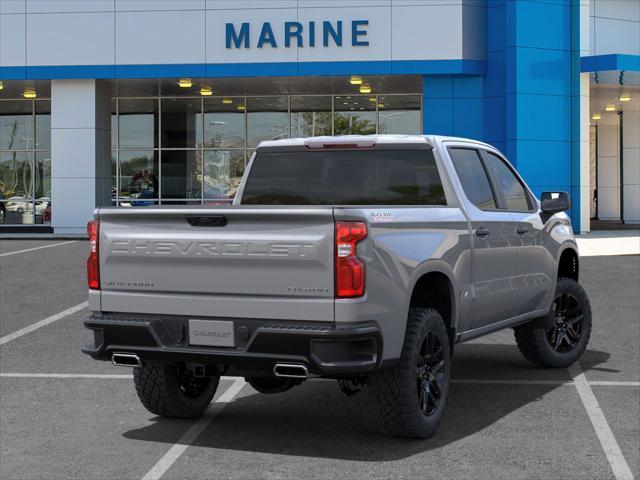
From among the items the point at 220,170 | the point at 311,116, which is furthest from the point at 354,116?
the point at 220,170

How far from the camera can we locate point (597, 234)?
1097 inches

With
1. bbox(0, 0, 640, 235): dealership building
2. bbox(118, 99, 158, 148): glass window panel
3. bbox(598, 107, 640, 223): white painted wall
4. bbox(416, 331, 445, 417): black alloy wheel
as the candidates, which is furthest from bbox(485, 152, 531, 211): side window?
bbox(598, 107, 640, 223): white painted wall

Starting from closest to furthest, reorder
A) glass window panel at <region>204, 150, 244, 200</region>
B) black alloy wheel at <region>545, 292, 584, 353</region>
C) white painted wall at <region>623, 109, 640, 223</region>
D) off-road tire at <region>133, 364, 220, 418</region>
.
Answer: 1. off-road tire at <region>133, 364, 220, 418</region>
2. black alloy wheel at <region>545, 292, 584, 353</region>
3. glass window panel at <region>204, 150, 244, 200</region>
4. white painted wall at <region>623, 109, 640, 223</region>

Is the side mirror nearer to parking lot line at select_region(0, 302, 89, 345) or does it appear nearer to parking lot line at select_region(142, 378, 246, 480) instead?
parking lot line at select_region(142, 378, 246, 480)

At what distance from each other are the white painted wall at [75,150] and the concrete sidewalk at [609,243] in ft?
45.1

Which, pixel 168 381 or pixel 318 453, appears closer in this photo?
pixel 318 453

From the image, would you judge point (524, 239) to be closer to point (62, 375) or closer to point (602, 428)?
point (602, 428)

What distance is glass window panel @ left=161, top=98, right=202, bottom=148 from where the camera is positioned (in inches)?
1298

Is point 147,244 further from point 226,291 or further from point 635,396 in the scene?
point 635,396

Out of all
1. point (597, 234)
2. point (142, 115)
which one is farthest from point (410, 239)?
point (142, 115)

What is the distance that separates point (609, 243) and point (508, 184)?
1677cm

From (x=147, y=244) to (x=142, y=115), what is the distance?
28.2m

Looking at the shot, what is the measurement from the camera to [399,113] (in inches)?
1257

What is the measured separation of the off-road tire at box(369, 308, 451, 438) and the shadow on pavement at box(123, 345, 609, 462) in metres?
0.10
